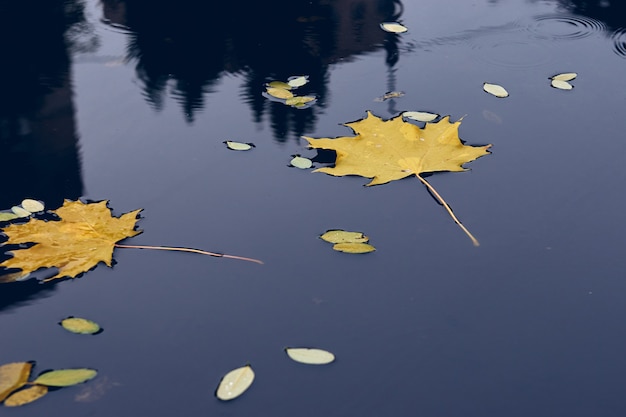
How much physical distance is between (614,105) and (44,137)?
1.66 metres

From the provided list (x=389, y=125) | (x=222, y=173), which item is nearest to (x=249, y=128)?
(x=222, y=173)

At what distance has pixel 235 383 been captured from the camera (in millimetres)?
1215

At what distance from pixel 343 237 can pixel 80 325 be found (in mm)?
579

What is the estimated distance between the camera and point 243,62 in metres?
2.35

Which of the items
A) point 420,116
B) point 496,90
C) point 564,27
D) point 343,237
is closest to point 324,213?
point 343,237

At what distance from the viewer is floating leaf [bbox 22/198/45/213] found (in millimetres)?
1654

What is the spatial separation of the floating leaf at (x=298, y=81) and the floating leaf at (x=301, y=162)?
425mm

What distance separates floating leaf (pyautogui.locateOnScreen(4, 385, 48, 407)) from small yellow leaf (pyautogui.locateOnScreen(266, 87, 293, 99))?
3.90 feet

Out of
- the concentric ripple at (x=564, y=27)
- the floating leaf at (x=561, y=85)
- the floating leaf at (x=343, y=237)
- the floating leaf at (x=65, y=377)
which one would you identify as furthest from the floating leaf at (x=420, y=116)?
the floating leaf at (x=65, y=377)

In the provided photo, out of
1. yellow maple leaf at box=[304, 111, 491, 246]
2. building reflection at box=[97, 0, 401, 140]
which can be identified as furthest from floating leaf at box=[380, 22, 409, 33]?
yellow maple leaf at box=[304, 111, 491, 246]

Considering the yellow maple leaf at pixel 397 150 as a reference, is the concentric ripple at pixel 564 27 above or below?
above

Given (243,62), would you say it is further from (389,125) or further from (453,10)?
(453,10)

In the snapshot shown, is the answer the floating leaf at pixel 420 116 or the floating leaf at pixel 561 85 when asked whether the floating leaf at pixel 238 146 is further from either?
the floating leaf at pixel 561 85

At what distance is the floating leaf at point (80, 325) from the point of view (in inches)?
52.4
